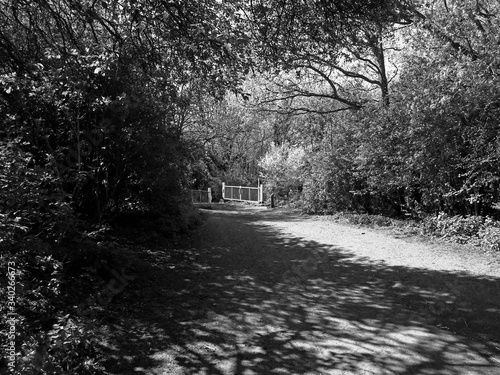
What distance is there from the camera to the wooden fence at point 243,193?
29359 mm

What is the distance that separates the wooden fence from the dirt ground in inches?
785

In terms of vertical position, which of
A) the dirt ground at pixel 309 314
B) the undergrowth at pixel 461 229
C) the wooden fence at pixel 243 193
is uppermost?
the wooden fence at pixel 243 193

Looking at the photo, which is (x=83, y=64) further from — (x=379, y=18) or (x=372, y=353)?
(x=372, y=353)

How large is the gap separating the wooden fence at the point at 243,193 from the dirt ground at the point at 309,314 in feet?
65.4

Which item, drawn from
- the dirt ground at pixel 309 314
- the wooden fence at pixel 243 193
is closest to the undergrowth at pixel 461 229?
the dirt ground at pixel 309 314

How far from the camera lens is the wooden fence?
2936 centimetres

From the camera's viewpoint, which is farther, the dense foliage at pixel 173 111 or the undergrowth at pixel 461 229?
the undergrowth at pixel 461 229

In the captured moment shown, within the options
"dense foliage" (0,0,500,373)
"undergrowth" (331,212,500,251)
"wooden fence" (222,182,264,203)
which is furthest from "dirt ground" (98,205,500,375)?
"wooden fence" (222,182,264,203)

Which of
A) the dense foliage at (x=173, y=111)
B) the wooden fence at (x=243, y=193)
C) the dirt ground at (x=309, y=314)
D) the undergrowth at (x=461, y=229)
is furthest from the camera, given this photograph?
the wooden fence at (x=243, y=193)

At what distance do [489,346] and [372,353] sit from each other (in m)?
1.30

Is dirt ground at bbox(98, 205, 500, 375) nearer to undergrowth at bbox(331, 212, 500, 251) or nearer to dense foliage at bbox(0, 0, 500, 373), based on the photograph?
undergrowth at bbox(331, 212, 500, 251)

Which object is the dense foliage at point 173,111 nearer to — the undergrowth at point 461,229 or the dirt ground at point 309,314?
the undergrowth at point 461,229

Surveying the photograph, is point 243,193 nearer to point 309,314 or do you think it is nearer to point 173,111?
point 173,111

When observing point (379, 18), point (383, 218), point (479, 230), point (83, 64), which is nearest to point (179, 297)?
point (83, 64)
